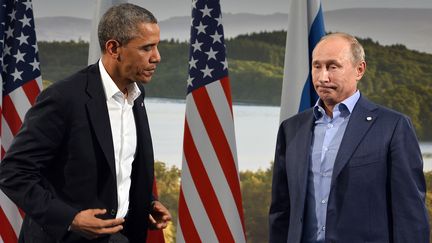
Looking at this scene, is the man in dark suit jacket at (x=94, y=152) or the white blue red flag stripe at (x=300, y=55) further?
the white blue red flag stripe at (x=300, y=55)

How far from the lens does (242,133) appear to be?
13.7ft

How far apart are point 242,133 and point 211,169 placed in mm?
966

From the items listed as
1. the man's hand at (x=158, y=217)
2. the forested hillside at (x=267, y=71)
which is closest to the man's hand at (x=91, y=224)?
the man's hand at (x=158, y=217)

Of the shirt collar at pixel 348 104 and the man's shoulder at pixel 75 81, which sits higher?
the man's shoulder at pixel 75 81

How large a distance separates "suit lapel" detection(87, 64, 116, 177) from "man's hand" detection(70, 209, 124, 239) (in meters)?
0.14

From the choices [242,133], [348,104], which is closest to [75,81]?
[348,104]

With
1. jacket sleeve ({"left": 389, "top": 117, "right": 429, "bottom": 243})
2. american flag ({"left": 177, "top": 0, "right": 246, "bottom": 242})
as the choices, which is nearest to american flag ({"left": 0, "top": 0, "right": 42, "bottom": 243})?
american flag ({"left": 177, "top": 0, "right": 246, "bottom": 242})

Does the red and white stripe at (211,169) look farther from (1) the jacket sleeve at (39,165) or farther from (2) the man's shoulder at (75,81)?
(1) the jacket sleeve at (39,165)

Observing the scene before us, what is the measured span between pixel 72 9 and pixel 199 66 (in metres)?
1.47

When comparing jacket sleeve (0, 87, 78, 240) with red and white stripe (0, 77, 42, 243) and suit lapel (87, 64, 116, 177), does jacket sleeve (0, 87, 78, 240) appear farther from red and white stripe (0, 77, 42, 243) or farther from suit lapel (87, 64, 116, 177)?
red and white stripe (0, 77, 42, 243)

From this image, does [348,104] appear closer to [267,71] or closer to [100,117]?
[100,117]

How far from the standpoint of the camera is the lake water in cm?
410

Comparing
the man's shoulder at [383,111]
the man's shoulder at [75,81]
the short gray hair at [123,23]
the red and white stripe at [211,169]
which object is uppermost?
the short gray hair at [123,23]

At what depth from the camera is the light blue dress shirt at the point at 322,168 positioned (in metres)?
1.89
